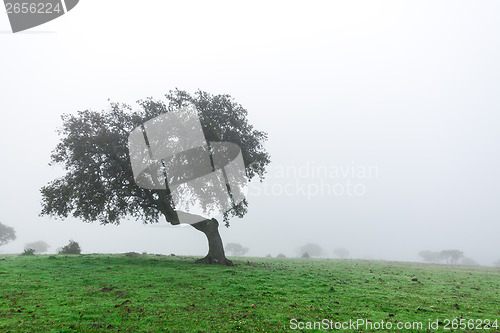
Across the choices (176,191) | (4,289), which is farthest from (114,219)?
(4,289)

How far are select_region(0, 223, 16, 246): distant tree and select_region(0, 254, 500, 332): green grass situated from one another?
99.9 metres

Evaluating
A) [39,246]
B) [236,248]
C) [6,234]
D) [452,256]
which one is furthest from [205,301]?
[39,246]

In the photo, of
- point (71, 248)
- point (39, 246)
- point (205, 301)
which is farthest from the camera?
point (39, 246)

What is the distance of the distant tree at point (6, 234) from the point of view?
92.5 meters

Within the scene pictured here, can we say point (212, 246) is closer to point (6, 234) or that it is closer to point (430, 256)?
point (6, 234)

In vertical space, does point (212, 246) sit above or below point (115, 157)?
below

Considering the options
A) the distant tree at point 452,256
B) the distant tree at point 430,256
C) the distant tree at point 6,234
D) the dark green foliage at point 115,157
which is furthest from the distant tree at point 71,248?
the distant tree at point 430,256

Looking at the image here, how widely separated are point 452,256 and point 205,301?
145612 millimetres

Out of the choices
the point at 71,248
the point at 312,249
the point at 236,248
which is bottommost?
the point at 312,249

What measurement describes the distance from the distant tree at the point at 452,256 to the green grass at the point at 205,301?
12608cm

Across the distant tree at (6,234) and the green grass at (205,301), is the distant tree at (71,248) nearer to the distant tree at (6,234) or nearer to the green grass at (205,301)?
the green grass at (205,301)

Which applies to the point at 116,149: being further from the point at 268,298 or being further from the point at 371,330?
the point at 371,330

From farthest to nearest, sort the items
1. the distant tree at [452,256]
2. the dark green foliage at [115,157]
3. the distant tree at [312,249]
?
the distant tree at [312,249] < the distant tree at [452,256] < the dark green foliage at [115,157]

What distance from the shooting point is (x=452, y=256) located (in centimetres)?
12012
